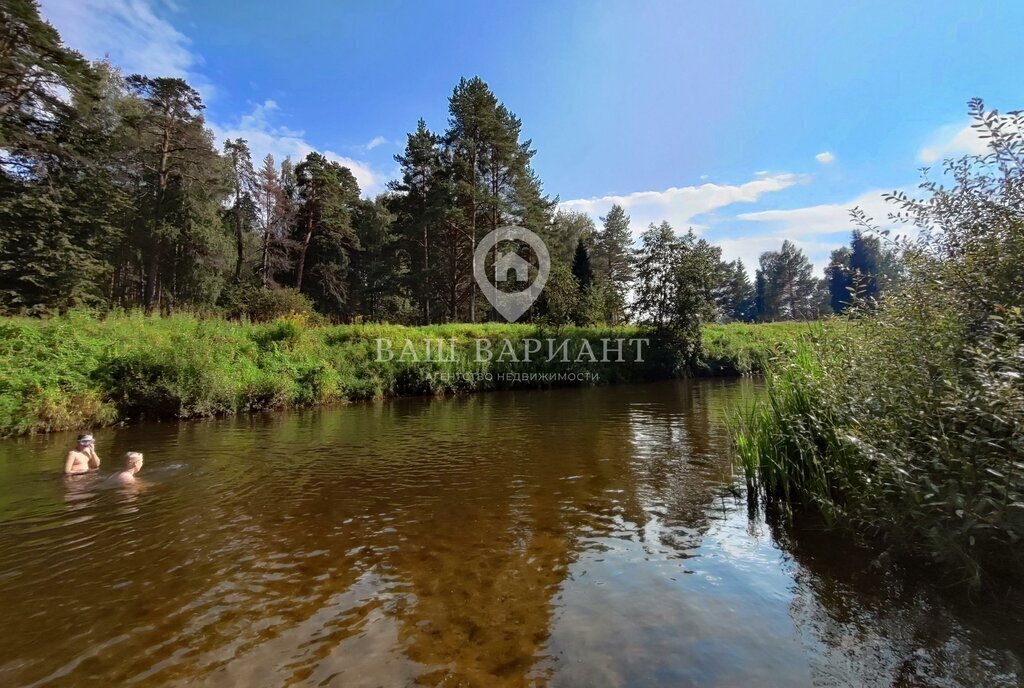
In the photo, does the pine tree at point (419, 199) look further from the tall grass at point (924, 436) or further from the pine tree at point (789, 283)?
the pine tree at point (789, 283)

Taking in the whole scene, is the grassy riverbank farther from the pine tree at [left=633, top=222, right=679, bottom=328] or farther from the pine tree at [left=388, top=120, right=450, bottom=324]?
the pine tree at [left=388, top=120, right=450, bottom=324]

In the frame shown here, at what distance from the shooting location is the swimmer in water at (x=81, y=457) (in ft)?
25.1

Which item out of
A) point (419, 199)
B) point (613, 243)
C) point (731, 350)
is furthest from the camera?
point (613, 243)

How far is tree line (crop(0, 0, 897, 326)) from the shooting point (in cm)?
2400

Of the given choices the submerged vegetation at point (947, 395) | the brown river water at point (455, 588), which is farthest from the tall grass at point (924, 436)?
the brown river water at point (455, 588)

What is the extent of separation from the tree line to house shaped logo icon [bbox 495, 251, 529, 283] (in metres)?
1.14

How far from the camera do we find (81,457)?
7.85m

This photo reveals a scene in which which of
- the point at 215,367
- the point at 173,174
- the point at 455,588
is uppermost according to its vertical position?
the point at 173,174

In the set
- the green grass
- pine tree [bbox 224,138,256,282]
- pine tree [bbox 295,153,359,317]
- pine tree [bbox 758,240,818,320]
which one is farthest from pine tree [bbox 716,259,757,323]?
pine tree [bbox 224,138,256,282]

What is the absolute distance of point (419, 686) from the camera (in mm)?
2955

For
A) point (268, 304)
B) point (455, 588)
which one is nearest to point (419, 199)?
point (268, 304)

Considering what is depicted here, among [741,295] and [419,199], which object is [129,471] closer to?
[419,199]

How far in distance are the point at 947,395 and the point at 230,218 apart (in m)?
46.9

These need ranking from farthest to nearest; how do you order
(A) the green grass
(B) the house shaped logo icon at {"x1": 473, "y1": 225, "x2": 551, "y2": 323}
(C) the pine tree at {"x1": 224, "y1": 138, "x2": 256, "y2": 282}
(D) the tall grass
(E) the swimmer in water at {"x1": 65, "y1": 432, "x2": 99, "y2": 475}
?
(C) the pine tree at {"x1": 224, "y1": 138, "x2": 256, "y2": 282}
(B) the house shaped logo icon at {"x1": 473, "y1": 225, "x2": 551, "y2": 323}
(A) the green grass
(E) the swimmer in water at {"x1": 65, "y1": 432, "x2": 99, "y2": 475}
(D) the tall grass
